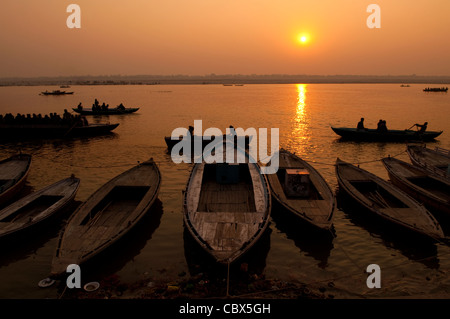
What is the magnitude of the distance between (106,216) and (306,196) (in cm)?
961

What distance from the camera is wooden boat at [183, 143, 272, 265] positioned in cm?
1013

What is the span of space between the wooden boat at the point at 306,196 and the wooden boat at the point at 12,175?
545 inches

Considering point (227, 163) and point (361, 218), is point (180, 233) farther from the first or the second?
point (361, 218)

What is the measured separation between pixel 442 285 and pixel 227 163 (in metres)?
10.5

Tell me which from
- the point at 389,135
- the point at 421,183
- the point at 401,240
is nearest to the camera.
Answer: the point at 401,240

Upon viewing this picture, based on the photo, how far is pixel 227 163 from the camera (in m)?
16.4

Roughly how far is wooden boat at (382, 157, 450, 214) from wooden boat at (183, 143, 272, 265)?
836cm

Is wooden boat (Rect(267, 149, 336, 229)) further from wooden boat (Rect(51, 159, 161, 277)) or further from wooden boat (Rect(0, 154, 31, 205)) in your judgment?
wooden boat (Rect(0, 154, 31, 205))

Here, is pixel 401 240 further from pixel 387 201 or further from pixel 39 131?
pixel 39 131

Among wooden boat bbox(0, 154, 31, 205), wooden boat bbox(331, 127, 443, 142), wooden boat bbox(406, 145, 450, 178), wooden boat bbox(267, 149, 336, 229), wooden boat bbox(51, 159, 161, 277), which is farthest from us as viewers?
wooden boat bbox(331, 127, 443, 142)

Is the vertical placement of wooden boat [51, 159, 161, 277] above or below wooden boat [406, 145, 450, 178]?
below

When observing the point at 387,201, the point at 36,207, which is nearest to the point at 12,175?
the point at 36,207

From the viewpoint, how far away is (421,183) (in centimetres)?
1764
